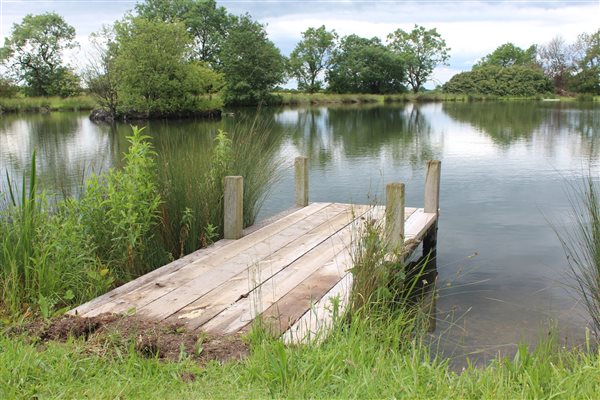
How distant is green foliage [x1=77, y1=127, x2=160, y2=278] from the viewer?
3990 millimetres

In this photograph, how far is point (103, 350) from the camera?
2.59 metres

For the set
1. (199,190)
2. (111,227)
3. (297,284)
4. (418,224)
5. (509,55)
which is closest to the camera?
(297,284)

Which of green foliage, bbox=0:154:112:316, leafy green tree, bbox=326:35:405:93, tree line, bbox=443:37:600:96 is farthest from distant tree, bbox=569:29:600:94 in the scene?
green foliage, bbox=0:154:112:316

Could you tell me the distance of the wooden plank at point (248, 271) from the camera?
3.35 meters

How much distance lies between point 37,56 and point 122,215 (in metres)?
50.8

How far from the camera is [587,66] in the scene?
58.7 m

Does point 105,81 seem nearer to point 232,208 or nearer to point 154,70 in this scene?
point 154,70

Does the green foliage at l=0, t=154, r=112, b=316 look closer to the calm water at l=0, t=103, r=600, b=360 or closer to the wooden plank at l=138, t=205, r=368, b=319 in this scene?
the wooden plank at l=138, t=205, r=368, b=319

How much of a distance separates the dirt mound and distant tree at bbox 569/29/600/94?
62.9 meters

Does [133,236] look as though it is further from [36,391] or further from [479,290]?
[479,290]

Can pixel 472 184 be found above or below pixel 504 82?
below

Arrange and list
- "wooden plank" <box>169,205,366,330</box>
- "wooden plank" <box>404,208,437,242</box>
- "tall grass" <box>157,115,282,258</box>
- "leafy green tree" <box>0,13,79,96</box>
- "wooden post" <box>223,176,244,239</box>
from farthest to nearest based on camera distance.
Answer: "leafy green tree" <box>0,13,79,96</box> → "wooden plank" <box>404,208,437,242</box> → "wooden post" <box>223,176,244,239</box> → "tall grass" <box>157,115,282,258</box> → "wooden plank" <box>169,205,366,330</box>

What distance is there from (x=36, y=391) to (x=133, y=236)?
1852mm

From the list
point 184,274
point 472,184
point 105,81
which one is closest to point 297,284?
point 184,274
